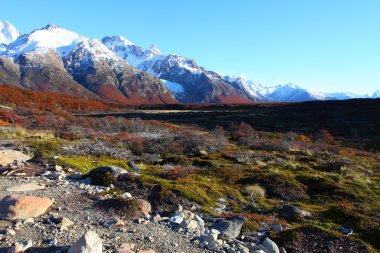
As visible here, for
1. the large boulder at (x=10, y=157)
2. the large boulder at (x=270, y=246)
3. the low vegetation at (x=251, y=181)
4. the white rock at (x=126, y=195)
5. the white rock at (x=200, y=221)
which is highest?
the large boulder at (x=10, y=157)

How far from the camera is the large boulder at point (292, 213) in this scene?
442 inches

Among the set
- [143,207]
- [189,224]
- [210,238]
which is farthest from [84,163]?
[210,238]

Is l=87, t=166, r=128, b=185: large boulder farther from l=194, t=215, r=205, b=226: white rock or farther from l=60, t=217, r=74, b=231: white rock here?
l=194, t=215, r=205, b=226: white rock

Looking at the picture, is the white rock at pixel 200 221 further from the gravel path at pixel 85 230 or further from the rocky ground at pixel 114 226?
the gravel path at pixel 85 230

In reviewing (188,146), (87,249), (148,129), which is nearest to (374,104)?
(148,129)

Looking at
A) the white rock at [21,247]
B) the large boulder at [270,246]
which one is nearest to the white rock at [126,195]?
the white rock at [21,247]

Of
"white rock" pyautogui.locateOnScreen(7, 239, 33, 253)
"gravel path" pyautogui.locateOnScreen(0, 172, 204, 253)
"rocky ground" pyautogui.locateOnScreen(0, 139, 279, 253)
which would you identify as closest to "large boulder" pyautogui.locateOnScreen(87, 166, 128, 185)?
"rocky ground" pyautogui.locateOnScreen(0, 139, 279, 253)

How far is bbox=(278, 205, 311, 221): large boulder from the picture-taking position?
11227mm

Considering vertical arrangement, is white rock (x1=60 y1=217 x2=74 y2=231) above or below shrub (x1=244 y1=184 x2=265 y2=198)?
above

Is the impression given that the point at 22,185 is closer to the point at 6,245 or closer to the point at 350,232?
the point at 6,245

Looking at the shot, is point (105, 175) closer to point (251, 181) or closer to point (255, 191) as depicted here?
point (255, 191)

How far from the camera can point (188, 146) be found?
26.9m

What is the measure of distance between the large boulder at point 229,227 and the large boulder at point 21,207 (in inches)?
172

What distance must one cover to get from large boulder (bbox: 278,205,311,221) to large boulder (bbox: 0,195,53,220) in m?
7.51
